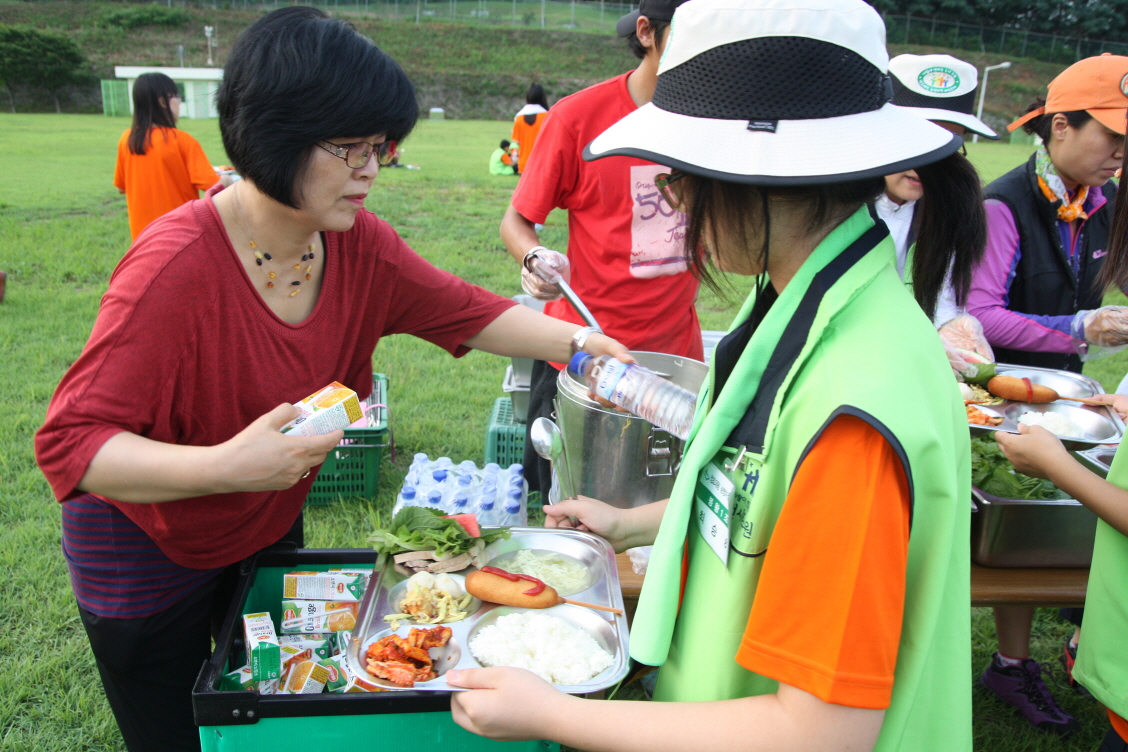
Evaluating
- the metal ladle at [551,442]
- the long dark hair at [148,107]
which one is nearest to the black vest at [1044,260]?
the metal ladle at [551,442]

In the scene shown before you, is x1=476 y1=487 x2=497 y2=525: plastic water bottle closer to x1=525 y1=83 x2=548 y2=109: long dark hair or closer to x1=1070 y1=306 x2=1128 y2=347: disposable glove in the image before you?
x1=1070 y1=306 x2=1128 y2=347: disposable glove

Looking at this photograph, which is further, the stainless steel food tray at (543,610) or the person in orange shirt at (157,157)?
the person in orange shirt at (157,157)

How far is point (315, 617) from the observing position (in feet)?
6.57

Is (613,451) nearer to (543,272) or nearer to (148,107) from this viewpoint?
(543,272)

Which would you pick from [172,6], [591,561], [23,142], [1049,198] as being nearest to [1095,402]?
[1049,198]

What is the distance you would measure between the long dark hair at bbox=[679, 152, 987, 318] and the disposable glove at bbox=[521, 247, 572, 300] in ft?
4.55

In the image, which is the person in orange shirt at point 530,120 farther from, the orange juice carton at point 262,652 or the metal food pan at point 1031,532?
the orange juice carton at point 262,652

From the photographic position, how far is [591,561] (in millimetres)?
2049

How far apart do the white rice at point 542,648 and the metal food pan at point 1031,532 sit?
1255 mm

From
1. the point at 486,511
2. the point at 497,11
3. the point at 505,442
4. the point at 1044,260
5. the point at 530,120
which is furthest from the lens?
the point at 497,11

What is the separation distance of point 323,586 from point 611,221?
1.79m

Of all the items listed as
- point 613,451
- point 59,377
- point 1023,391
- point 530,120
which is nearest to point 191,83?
point 530,120

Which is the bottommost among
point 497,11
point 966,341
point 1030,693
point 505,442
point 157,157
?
point 1030,693

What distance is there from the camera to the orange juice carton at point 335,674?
1.85m
